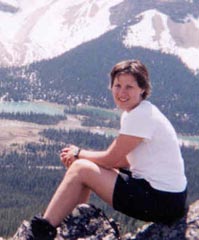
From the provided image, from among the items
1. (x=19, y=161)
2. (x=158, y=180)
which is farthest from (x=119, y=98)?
(x=19, y=161)

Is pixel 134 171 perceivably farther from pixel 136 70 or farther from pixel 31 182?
pixel 31 182

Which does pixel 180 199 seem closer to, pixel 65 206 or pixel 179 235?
pixel 179 235

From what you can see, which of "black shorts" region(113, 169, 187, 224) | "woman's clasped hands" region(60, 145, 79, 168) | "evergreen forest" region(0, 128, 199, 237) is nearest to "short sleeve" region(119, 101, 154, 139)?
"black shorts" region(113, 169, 187, 224)

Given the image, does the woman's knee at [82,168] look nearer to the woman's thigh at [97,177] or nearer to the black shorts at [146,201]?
the woman's thigh at [97,177]

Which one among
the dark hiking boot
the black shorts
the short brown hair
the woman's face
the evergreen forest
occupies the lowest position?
the evergreen forest

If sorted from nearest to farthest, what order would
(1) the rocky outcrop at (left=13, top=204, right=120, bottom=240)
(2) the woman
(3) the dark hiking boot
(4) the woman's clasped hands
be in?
(2) the woman < (3) the dark hiking boot < (1) the rocky outcrop at (left=13, top=204, right=120, bottom=240) < (4) the woman's clasped hands

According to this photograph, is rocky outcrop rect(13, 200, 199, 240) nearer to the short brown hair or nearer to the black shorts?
the black shorts

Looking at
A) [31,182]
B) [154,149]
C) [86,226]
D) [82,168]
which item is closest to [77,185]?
[82,168]
